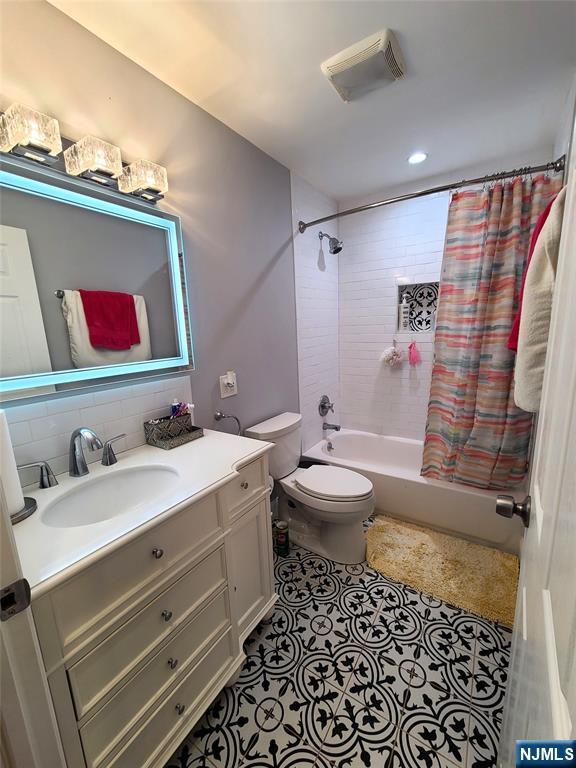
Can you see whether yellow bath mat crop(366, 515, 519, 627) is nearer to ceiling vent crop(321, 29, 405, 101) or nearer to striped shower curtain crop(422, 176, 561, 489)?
striped shower curtain crop(422, 176, 561, 489)

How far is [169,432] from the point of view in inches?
53.6

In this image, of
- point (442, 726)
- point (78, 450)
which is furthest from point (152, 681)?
point (442, 726)

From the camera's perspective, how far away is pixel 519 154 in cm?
202

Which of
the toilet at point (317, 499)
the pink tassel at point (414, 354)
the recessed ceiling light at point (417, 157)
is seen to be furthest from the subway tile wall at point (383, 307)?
the toilet at point (317, 499)

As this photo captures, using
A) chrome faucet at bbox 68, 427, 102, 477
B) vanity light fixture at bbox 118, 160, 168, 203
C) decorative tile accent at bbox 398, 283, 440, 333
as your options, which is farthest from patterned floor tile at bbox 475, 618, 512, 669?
vanity light fixture at bbox 118, 160, 168, 203

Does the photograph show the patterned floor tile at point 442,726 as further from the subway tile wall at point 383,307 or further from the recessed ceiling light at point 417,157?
the recessed ceiling light at point 417,157

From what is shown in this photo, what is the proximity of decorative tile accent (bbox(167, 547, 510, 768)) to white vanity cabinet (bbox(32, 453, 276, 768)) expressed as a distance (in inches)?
6.5

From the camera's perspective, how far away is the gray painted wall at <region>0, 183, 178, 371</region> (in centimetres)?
102

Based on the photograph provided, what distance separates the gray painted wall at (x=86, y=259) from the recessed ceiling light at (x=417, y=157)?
1.71 metres

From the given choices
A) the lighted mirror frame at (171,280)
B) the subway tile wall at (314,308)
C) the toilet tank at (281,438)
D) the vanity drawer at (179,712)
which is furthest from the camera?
the subway tile wall at (314,308)

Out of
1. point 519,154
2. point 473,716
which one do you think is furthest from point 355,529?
point 519,154

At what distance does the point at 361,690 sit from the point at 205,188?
2.30 m

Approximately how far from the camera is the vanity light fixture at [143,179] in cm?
122

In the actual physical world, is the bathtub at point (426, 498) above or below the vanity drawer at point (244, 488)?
below
